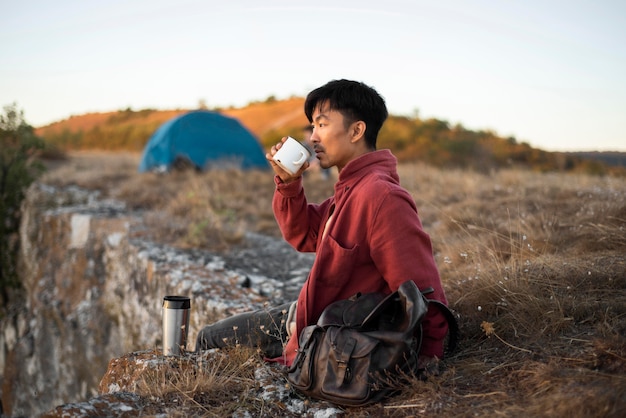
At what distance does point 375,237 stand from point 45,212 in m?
7.03

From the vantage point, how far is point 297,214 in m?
2.68

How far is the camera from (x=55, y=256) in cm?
711

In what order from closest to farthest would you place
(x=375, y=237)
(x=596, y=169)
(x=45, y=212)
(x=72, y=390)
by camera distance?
(x=375, y=237) → (x=72, y=390) → (x=45, y=212) → (x=596, y=169)

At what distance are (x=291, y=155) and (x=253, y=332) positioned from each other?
1.03m

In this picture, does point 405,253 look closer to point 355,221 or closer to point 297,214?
point 355,221

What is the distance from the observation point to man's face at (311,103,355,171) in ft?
7.84

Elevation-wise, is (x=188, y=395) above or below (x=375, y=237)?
below

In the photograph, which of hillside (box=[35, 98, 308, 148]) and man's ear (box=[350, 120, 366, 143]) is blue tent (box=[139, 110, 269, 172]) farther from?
hillside (box=[35, 98, 308, 148])

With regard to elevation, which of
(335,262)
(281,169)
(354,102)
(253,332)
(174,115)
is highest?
(174,115)

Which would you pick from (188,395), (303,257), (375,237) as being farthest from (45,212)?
(375,237)

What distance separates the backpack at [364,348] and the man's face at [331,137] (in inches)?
27.2

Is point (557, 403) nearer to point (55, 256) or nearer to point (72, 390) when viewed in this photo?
point (72, 390)

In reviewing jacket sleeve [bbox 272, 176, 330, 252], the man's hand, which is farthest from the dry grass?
the man's hand

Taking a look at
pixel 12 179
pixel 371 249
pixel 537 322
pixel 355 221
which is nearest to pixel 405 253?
pixel 371 249
